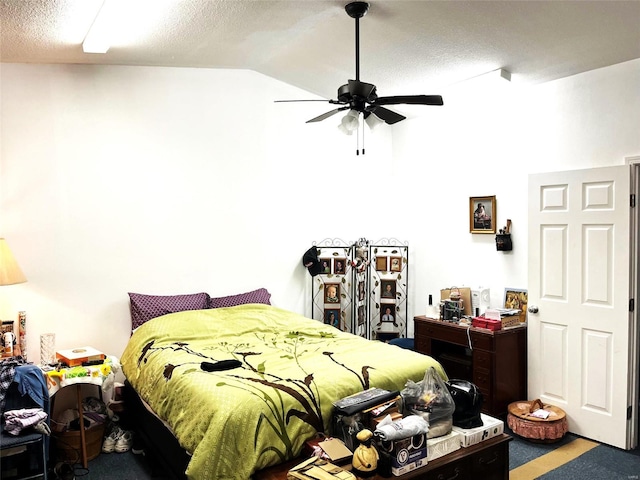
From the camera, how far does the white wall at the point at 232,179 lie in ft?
12.5

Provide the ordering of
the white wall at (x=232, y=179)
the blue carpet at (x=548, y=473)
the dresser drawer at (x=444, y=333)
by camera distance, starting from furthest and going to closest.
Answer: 1. the dresser drawer at (x=444, y=333)
2. the white wall at (x=232, y=179)
3. the blue carpet at (x=548, y=473)

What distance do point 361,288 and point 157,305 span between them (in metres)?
2.11

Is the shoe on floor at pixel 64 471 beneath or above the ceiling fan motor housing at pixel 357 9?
beneath

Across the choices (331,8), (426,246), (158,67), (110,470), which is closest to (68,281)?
(110,470)

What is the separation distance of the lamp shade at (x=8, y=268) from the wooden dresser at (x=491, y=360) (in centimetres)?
341

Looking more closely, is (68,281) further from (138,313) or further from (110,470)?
(110,470)

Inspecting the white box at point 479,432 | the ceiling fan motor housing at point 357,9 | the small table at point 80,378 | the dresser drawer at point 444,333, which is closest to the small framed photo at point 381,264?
the dresser drawer at point 444,333

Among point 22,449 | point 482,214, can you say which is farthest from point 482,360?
point 22,449

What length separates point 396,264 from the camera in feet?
16.9

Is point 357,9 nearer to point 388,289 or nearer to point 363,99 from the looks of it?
point 363,99

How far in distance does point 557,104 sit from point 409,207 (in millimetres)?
1899

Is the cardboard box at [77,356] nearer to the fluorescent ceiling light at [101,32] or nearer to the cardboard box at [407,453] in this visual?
the fluorescent ceiling light at [101,32]

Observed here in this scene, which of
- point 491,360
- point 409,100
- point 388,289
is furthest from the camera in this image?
point 388,289

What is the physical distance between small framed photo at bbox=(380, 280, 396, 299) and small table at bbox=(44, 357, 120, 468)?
Result: 9.03 feet
